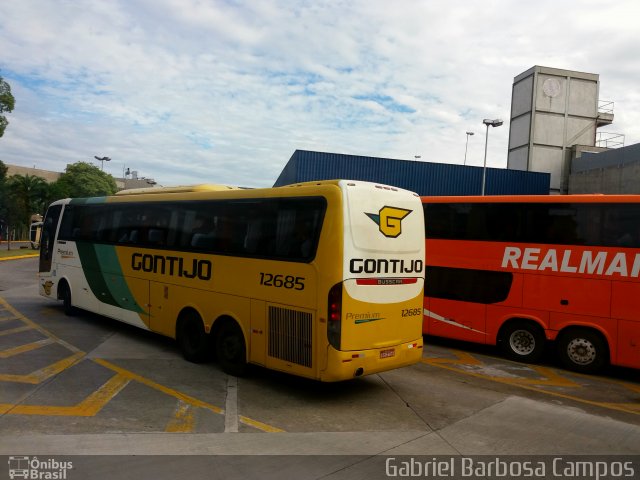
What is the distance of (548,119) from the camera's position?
44.3 meters

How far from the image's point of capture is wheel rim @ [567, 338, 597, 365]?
31.9 ft

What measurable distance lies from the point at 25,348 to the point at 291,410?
18.9 ft

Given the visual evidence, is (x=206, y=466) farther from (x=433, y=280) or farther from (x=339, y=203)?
(x=433, y=280)

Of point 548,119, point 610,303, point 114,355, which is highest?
point 548,119

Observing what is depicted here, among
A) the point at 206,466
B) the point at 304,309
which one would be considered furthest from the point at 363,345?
the point at 206,466

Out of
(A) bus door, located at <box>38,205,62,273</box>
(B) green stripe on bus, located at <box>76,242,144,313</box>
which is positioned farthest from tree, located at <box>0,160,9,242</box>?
(B) green stripe on bus, located at <box>76,242,144,313</box>

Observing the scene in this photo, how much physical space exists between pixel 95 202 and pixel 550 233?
10.2 meters

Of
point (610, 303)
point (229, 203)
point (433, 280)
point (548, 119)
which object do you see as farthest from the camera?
point (548, 119)

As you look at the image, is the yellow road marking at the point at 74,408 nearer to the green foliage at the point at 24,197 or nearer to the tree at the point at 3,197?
the tree at the point at 3,197

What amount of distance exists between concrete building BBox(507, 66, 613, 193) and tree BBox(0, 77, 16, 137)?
4030 centimetres

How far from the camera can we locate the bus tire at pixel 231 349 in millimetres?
8141

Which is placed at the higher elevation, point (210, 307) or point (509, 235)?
point (509, 235)

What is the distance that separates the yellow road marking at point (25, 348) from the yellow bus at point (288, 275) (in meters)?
1.75

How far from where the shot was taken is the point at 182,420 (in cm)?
616
